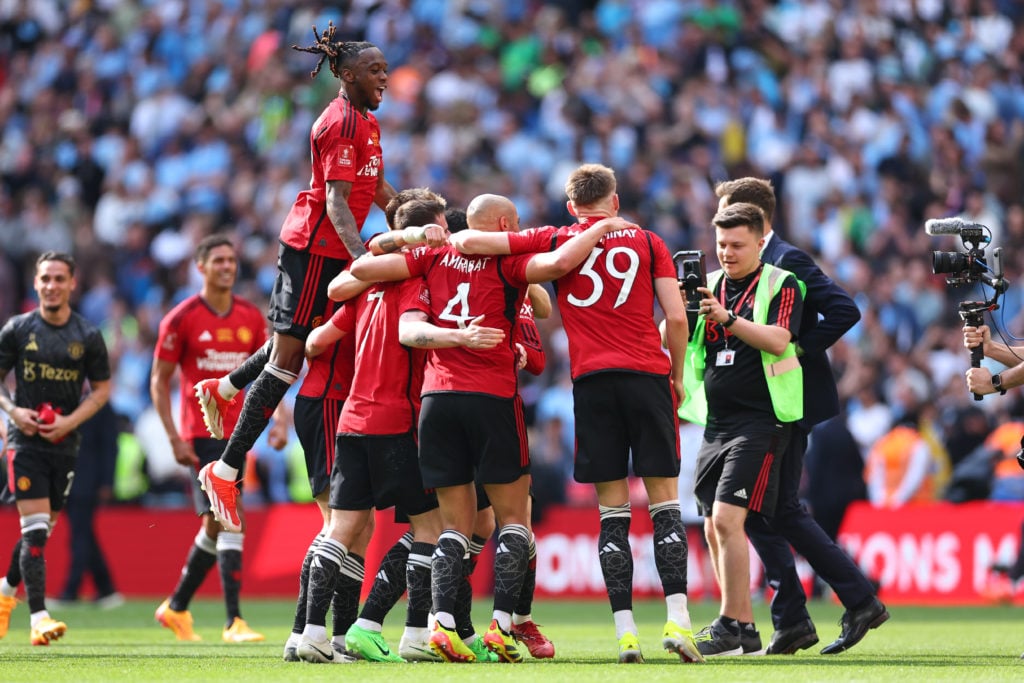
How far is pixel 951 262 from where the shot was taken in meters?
8.52

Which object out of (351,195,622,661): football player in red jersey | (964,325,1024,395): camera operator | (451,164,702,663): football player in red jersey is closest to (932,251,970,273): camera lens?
(964,325,1024,395): camera operator

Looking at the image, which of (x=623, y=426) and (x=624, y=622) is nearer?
(x=624, y=622)

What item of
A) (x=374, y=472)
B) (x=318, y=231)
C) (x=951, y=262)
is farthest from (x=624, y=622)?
(x=318, y=231)

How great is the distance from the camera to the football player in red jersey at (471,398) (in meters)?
8.44

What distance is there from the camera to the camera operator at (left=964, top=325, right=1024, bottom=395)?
839 cm

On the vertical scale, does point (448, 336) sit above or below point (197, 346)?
below

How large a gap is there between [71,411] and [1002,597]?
9182mm

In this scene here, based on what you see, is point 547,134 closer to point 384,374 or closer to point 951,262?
point 384,374

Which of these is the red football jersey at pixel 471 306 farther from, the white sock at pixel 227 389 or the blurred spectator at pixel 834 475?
the blurred spectator at pixel 834 475

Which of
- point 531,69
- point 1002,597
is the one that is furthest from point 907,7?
point 1002,597

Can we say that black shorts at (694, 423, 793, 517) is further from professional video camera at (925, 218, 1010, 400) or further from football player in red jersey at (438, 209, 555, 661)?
professional video camera at (925, 218, 1010, 400)

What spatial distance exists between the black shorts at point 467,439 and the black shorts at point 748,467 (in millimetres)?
1440

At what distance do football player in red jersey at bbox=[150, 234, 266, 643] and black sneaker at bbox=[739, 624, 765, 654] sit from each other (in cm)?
398

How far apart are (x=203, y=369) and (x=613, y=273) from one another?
14.3 ft
